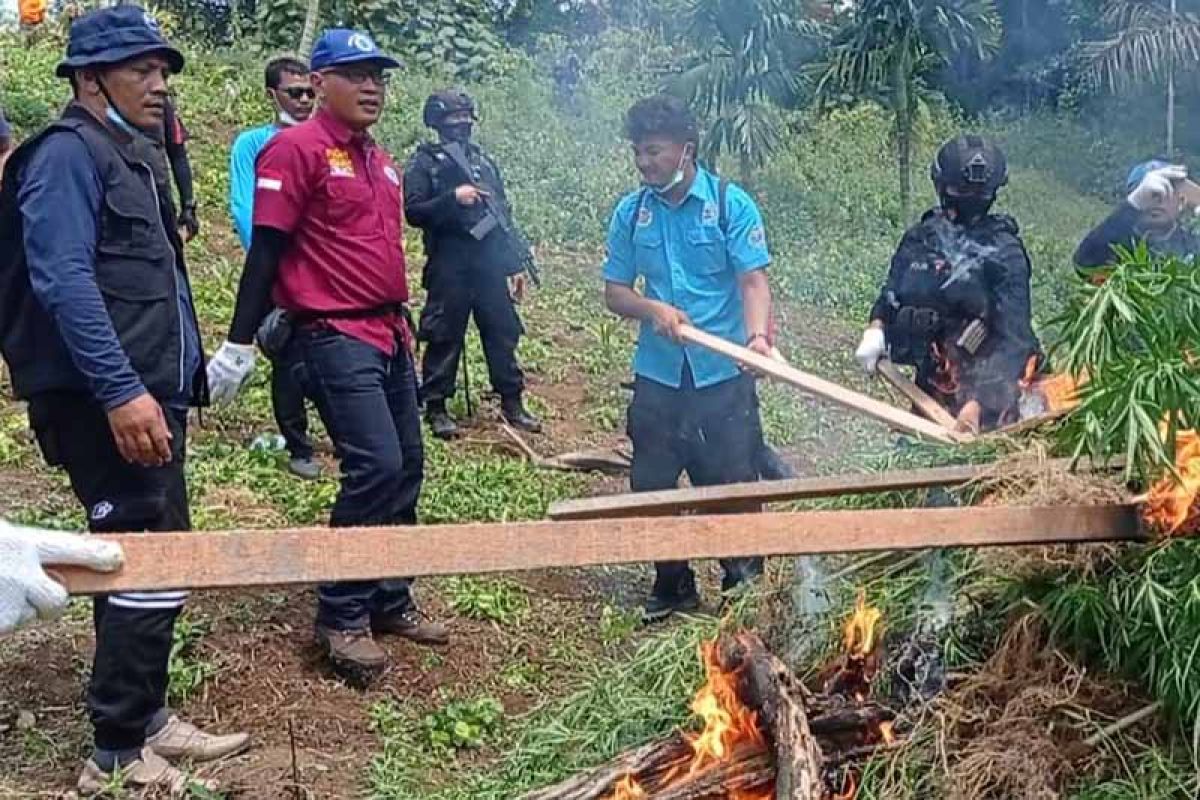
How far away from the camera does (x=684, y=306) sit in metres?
5.19

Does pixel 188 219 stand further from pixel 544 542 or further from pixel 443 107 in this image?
pixel 544 542

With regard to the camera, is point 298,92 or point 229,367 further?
point 298,92

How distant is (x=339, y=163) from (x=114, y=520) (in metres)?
1.45

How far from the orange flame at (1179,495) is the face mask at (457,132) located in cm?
540

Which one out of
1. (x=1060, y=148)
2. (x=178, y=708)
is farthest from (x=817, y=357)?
(x=1060, y=148)

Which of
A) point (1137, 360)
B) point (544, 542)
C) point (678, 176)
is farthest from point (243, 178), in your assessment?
point (1137, 360)

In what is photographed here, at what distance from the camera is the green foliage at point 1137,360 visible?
264cm

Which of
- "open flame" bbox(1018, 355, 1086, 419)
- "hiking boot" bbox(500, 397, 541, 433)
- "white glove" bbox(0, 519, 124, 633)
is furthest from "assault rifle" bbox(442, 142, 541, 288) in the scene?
"white glove" bbox(0, 519, 124, 633)

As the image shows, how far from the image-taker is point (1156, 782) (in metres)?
2.74

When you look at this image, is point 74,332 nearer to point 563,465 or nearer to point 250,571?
point 250,571

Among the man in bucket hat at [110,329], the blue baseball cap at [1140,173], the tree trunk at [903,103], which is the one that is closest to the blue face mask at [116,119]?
the man in bucket hat at [110,329]

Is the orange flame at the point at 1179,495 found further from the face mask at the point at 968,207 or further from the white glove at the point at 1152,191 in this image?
the white glove at the point at 1152,191

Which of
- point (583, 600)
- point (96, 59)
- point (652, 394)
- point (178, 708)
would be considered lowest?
point (583, 600)

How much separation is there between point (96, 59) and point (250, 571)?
78.0 inches
